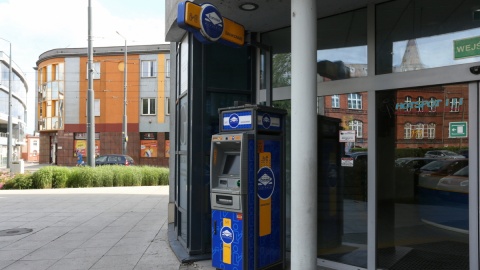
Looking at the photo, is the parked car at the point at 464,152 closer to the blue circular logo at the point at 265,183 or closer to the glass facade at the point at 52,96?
the blue circular logo at the point at 265,183

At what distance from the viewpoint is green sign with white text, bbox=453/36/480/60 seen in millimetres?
3967

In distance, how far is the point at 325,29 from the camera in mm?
5395

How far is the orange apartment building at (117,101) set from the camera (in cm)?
3266

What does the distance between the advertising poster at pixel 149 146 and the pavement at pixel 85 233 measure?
1974 centimetres

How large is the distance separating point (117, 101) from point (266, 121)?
30664 mm

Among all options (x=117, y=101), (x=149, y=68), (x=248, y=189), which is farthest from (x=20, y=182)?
(x=149, y=68)

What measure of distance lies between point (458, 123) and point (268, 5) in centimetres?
260

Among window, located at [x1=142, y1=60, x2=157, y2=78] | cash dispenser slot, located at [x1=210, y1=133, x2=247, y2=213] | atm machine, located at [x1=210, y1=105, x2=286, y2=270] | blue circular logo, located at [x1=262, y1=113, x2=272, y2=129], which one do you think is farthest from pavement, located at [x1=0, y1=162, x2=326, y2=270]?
window, located at [x1=142, y1=60, x2=157, y2=78]

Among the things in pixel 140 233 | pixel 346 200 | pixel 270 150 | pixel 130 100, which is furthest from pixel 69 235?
pixel 130 100

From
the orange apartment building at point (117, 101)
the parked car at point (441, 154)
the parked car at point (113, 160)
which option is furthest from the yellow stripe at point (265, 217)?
the orange apartment building at point (117, 101)

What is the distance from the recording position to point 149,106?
33156mm

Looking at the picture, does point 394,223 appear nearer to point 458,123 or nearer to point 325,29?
point 458,123

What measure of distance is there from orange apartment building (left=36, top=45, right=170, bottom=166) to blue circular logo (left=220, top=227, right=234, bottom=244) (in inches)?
1114

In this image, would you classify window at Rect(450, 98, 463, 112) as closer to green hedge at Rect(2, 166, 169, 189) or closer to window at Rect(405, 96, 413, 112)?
window at Rect(405, 96, 413, 112)
